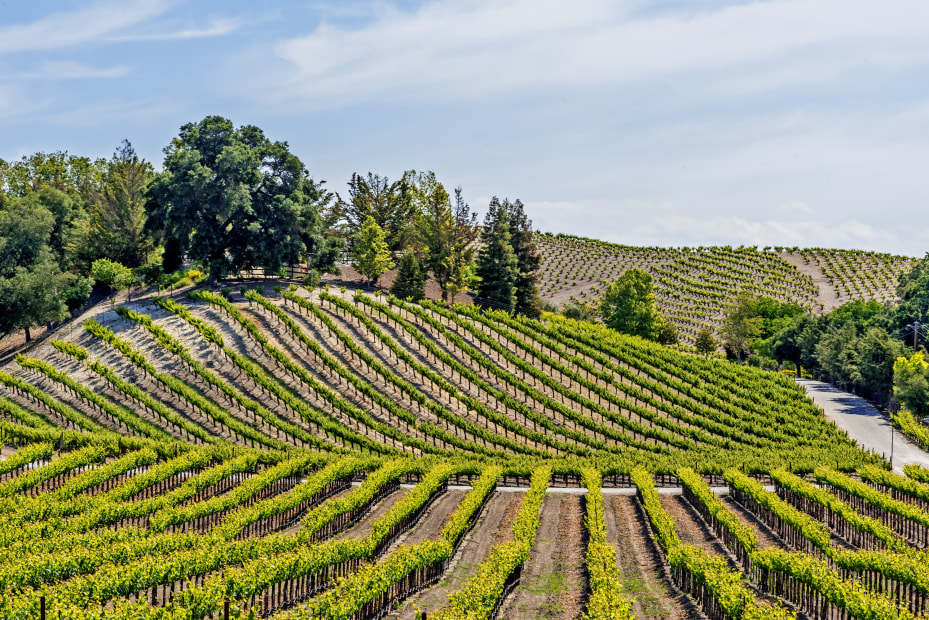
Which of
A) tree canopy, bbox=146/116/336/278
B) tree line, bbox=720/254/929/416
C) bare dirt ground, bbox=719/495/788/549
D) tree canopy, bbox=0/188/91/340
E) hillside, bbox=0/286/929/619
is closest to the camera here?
hillside, bbox=0/286/929/619

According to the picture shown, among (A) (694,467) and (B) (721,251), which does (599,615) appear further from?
(B) (721,251)

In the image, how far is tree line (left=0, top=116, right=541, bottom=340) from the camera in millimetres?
64000

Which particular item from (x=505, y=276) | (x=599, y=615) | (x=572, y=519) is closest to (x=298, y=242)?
(x=505, y=276)

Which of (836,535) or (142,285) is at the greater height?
(142,285)

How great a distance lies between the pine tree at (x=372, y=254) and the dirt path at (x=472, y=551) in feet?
148

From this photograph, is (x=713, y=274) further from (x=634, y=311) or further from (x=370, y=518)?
(x=370, y=518)

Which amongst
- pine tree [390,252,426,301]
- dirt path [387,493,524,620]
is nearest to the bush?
pine tree [390,252,426,301]

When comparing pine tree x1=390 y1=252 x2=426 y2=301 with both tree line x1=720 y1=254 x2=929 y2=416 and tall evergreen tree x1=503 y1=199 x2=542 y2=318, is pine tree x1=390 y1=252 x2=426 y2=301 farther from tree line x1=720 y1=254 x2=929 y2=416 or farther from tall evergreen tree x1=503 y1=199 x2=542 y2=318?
tree line x1=720 y1=254 x2=929 y2=416

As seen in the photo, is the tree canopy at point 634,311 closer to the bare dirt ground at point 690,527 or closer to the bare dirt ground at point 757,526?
the bare dirt ground at point 690,527

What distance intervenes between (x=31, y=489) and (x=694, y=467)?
3427 centimetres

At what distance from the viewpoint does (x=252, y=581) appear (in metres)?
21.4

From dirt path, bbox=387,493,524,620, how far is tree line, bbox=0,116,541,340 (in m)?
40.8

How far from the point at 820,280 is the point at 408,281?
93.6 meters

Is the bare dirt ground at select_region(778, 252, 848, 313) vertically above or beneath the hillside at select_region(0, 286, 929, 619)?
above
